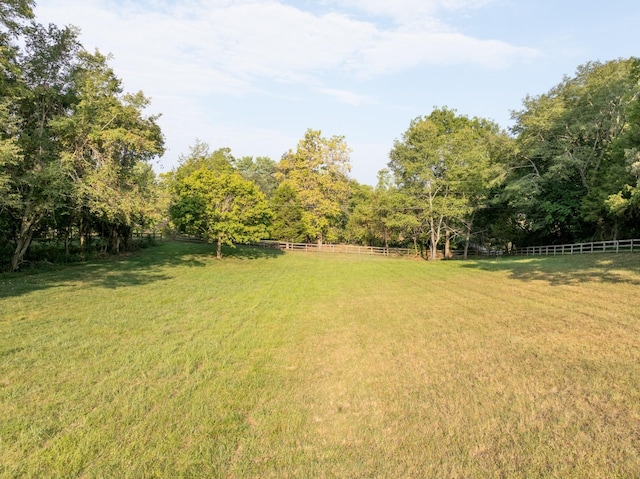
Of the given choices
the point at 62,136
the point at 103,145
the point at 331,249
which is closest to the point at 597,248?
the point at 331,249

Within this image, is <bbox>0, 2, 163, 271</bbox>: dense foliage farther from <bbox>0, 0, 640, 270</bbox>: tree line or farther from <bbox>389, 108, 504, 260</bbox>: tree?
<bbox>389, 108, 504, 260</bbox>: tree

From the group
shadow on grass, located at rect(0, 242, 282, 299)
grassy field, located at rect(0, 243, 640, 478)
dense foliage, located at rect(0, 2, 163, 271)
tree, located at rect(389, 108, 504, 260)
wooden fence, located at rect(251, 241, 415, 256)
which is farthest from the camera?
wooden fence, located at rect(251, 241, 415, 256)

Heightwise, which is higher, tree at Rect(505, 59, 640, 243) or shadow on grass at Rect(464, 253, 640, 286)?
tree at Rect(505, 59, 640, 243)

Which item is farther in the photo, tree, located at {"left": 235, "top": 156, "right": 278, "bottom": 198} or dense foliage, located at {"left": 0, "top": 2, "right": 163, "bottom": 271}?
tree, located at {"left": 235, "top": 156, "right": 278, "bottom": 198}

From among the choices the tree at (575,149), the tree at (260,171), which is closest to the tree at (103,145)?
the tree at (575,149)

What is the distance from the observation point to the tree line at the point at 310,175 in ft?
53.3

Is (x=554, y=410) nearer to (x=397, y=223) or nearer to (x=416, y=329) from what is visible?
(x=416, y=329)

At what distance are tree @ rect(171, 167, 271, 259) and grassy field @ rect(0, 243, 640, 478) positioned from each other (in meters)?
16.2

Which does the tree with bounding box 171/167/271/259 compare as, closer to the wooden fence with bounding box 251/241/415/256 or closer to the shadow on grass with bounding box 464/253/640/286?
the wooden fence with bounding box 251/241/415/256

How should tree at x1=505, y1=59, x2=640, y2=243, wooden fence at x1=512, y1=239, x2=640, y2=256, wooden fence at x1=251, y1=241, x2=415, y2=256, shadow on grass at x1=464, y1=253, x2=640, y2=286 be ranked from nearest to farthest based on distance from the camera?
1. shadow on grass at x1=464, y1=253, x2=640, y2=286
2. wooden fence at x1=512, y1=239, x2=640, y2=256
3. tree at x1=505, y1=59, x2=640, y2=243
4. wooden fence at x1=251, y1=241, x2=415, y2=256

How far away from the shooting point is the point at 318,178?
40.2 metres

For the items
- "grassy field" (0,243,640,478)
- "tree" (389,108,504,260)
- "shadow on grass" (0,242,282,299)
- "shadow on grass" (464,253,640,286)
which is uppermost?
"tree" (389,108,504,260)

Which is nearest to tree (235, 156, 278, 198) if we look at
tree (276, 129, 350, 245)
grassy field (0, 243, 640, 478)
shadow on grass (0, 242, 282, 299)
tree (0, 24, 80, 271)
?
tree (276, 129, 350, 245)

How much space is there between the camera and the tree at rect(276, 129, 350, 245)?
132 ft
